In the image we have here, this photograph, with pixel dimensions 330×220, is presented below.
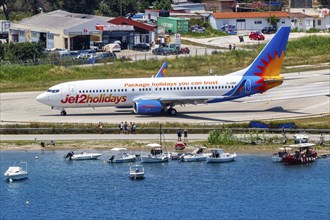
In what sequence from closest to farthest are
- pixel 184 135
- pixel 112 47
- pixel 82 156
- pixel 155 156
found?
pixel 155 156 → pixel 82 156 → pixel 184 135 → pixel 112 47

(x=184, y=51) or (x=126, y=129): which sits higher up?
(x=184, y=51)

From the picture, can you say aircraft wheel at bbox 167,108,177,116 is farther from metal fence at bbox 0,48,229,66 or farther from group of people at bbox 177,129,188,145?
metal fence at bbox 0,48,229,66

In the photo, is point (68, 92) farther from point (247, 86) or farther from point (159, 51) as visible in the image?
point (159, 51)

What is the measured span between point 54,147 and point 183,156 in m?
15.6

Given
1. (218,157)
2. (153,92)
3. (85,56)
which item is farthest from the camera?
(85,56)

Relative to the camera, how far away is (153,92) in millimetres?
127312

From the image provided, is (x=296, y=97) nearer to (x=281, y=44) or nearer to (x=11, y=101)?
(x=281, y=44)

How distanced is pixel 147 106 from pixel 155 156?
18.1 m

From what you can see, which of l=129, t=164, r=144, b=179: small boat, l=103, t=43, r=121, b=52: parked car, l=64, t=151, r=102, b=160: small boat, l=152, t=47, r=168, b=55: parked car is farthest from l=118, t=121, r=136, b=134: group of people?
l=103, t=43, r=121, b=52: parked car

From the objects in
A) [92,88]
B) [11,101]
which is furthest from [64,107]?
[11,101]

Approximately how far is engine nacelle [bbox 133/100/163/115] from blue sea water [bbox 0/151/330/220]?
47.8 ft

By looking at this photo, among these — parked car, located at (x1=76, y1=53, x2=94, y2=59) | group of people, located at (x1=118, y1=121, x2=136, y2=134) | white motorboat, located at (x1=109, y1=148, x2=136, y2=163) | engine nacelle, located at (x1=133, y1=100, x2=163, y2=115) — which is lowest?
white motorboat, located at (x1=109, y1=148, x2=136, y2=163)

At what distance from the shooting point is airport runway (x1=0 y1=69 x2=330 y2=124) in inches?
4931

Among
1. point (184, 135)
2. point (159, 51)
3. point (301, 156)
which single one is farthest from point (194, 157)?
point (159, 51)
